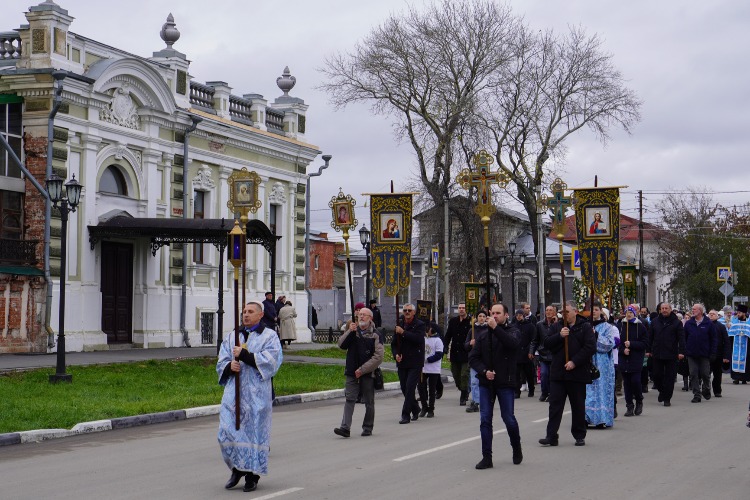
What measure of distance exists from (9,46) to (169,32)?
6082mm

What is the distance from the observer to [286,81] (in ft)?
137

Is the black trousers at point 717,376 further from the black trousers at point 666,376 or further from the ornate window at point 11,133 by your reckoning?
the ornate window at point 11,133

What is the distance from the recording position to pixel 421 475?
11141 millimetres

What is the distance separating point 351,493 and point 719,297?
2632 inches

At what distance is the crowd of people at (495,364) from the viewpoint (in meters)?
10.2

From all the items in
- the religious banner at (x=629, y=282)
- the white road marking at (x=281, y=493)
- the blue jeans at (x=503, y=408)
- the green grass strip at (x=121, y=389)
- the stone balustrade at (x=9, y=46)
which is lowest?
the white road marking at (x=281, y=493)

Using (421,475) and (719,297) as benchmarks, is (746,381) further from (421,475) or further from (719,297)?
(719,297)

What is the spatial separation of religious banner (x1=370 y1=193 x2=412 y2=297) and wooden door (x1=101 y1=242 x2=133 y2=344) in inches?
483

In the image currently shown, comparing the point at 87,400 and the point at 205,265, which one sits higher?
the point at 205,265

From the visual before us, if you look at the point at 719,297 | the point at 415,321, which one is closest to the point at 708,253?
the point at 719,297

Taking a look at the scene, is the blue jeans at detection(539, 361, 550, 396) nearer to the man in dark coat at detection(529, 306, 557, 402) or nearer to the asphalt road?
the man in dark coat at detection(529, 306, 557, 402)

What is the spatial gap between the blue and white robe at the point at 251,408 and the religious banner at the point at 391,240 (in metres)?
9.71

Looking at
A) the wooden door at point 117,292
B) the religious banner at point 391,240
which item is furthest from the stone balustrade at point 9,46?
the religious banner at point 391,240

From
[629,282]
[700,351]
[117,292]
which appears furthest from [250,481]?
[629,282]
